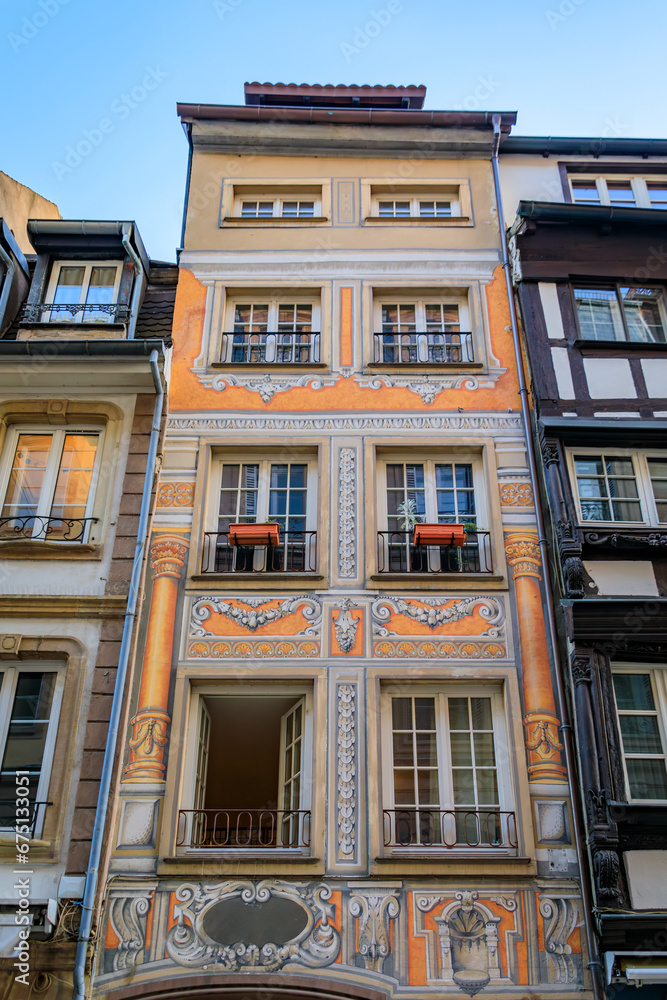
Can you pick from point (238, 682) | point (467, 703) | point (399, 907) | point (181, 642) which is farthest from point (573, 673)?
point (181, 642)

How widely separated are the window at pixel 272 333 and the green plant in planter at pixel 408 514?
2.72 m

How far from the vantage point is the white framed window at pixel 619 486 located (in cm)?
1259

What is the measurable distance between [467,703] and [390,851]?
6.64ft

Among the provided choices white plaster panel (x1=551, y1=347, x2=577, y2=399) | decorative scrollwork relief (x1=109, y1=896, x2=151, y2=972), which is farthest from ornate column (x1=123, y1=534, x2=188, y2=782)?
white plaster panel (x1=551, y1=347, x2=577, y2=399)

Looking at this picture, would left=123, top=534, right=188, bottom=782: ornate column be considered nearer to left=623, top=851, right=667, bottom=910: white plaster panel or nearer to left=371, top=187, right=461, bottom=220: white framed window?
left=623, top=851, right=667, bottom=910: white plaster panel

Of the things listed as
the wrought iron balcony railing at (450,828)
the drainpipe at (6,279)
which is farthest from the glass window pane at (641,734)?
the drainpipe at (6,279)

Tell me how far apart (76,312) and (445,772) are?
8.67m

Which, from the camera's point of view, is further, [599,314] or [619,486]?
[599,314]

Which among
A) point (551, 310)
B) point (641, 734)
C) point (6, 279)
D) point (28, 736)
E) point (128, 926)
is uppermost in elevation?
point (6, 279)

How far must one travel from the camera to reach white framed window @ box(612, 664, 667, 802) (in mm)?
10758

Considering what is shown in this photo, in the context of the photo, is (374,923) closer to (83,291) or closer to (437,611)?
(437,611)

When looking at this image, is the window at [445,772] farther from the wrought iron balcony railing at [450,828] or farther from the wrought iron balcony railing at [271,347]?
the wrought iron balcony railing at [271,347]

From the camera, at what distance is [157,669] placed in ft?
37.8

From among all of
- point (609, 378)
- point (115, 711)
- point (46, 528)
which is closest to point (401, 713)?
point (115, 711)
